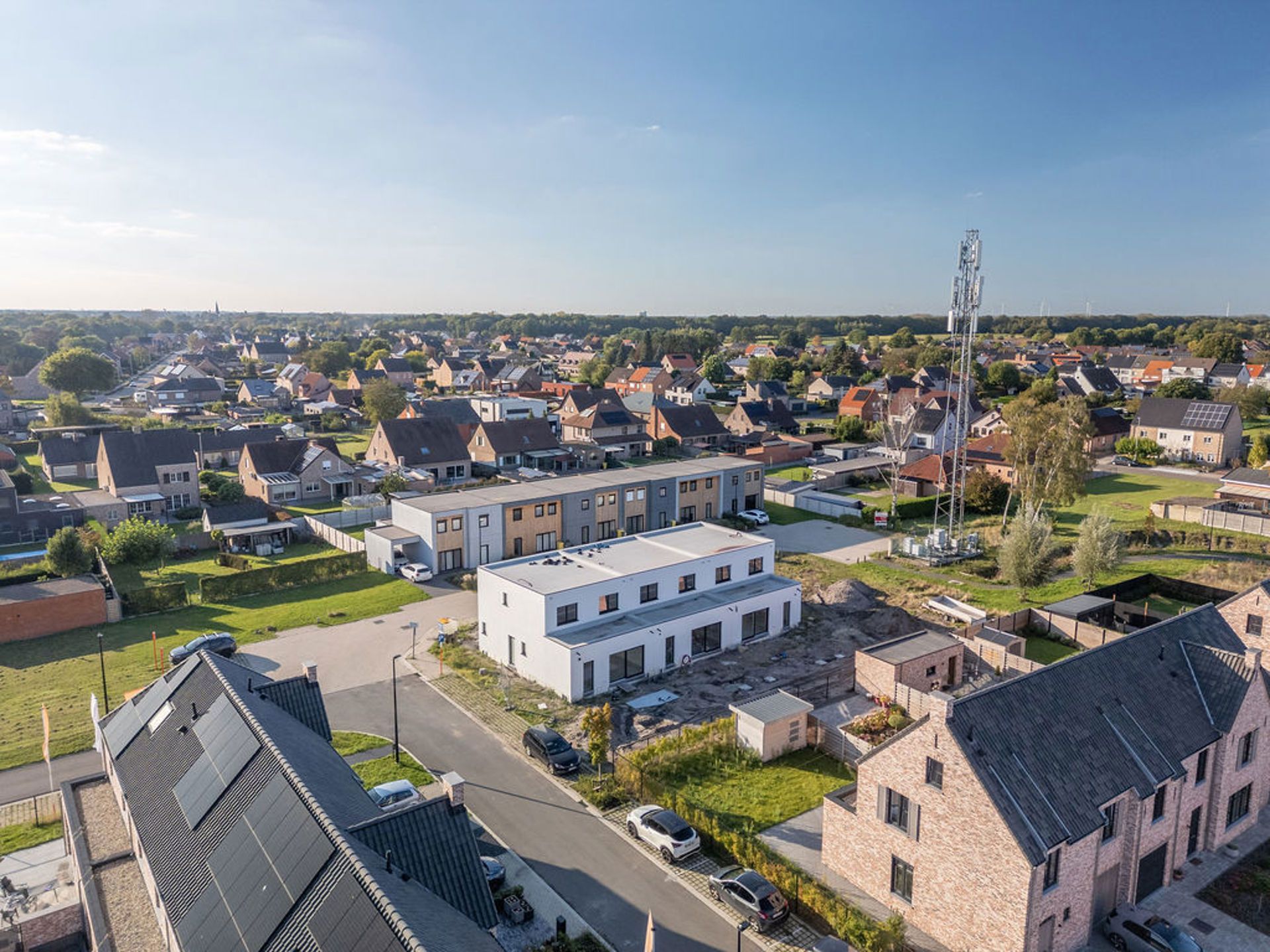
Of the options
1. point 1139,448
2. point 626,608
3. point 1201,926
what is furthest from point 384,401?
point 1201,926

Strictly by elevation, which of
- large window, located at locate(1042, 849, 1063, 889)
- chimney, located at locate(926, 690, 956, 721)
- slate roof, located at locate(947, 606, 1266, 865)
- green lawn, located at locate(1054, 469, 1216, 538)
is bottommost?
green lawn, located at locate(1054, 469, 1216, 538)

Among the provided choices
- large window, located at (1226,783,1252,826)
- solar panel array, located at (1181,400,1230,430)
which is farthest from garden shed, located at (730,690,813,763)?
solar panel array, located at (1181,400,1230,430)

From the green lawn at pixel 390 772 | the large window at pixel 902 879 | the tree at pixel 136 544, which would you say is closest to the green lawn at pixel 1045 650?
the large window at pixel 902 879

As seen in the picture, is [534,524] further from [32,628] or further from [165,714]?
[165,714]

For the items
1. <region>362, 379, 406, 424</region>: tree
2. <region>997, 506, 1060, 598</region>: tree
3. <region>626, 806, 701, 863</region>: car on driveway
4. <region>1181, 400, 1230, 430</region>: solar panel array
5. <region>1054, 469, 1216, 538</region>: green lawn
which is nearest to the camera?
<region>626, 806, 701, 863</region>: car on driveway

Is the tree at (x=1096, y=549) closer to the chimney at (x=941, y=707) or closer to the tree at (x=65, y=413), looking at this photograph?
the chimney at (x=941, y=707)

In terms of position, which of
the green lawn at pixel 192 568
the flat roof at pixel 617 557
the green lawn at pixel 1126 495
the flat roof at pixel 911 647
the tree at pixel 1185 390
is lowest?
the green lawn at pixel 192 568

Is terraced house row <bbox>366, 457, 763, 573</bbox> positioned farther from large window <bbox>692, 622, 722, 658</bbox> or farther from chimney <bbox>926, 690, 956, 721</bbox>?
chimney <bbox>926, 690, 956, 721</bbox>
